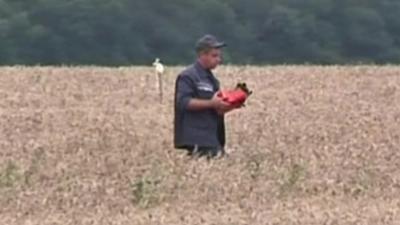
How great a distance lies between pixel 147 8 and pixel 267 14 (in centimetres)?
373

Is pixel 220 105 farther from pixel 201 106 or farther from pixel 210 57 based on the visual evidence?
pixel 210 57

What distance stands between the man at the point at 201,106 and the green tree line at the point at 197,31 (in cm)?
2203

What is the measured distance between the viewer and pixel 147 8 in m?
41.2

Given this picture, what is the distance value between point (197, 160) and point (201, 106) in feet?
2.37

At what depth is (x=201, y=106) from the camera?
513 inches

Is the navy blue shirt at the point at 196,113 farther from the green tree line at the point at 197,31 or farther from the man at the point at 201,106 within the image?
the green tree line at the point at 197,31

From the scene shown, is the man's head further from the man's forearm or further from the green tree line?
the green tree line

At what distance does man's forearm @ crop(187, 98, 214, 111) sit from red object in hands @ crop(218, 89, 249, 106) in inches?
4.4

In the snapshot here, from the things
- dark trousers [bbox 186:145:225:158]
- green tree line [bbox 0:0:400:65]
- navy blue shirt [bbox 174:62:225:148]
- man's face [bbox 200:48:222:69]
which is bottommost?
dark trousers [bbox 186:145:225:158]

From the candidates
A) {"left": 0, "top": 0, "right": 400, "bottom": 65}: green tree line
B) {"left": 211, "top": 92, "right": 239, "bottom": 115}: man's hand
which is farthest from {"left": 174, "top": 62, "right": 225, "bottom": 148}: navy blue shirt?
{"left": 0, "top": 0, "right": 400, "bottom": 65}: green tree line

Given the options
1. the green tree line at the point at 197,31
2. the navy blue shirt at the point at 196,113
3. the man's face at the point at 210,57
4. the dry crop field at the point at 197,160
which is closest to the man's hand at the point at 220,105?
the navy blue shirt at the point at 196,113

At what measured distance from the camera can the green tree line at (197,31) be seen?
120 ft

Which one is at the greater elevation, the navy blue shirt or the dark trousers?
the navy blue shirt

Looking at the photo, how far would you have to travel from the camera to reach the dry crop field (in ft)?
34.9
